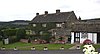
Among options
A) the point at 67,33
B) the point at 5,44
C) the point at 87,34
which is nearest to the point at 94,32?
the point at 87,34

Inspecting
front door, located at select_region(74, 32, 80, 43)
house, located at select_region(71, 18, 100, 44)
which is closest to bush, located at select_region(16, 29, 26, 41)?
house, located at select_region(71, 18, 100, 44)

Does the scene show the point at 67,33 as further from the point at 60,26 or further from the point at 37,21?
the point at 37,21

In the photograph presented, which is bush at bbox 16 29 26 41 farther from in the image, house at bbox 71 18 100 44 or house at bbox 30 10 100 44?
house at bbox 71 18 100 44

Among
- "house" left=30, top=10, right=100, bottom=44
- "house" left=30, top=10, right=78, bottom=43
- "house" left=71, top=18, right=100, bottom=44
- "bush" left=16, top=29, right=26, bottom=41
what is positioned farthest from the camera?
"house" left=30, top=10, right=78, bottom=43

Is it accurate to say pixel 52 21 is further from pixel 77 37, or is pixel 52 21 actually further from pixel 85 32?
pixel 85 32

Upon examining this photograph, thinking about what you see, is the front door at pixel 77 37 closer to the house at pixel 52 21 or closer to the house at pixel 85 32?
the house at pixel 85 32

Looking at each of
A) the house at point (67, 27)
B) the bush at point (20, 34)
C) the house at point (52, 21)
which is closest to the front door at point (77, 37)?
the house at point (67, 27)

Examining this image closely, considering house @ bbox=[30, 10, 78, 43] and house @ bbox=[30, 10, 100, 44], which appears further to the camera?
house @ bbox=[30, 10, 78, 43]

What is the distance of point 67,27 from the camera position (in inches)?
2132

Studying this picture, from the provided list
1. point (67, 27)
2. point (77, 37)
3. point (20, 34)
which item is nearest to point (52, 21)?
point (67, 27)

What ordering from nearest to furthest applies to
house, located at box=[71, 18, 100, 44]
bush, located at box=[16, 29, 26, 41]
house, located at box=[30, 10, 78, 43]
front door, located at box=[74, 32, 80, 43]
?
house, located at box=[71, 18, 100, 44] → front door, located at box=[74, 32, 80, 43] → bush, located at box=[16, 29, 26, 41] → house, located at box=[30, 10, 78, 43]

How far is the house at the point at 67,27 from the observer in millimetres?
42844

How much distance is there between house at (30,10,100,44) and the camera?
42844 millimetres

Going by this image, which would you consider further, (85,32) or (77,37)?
(77,37)
